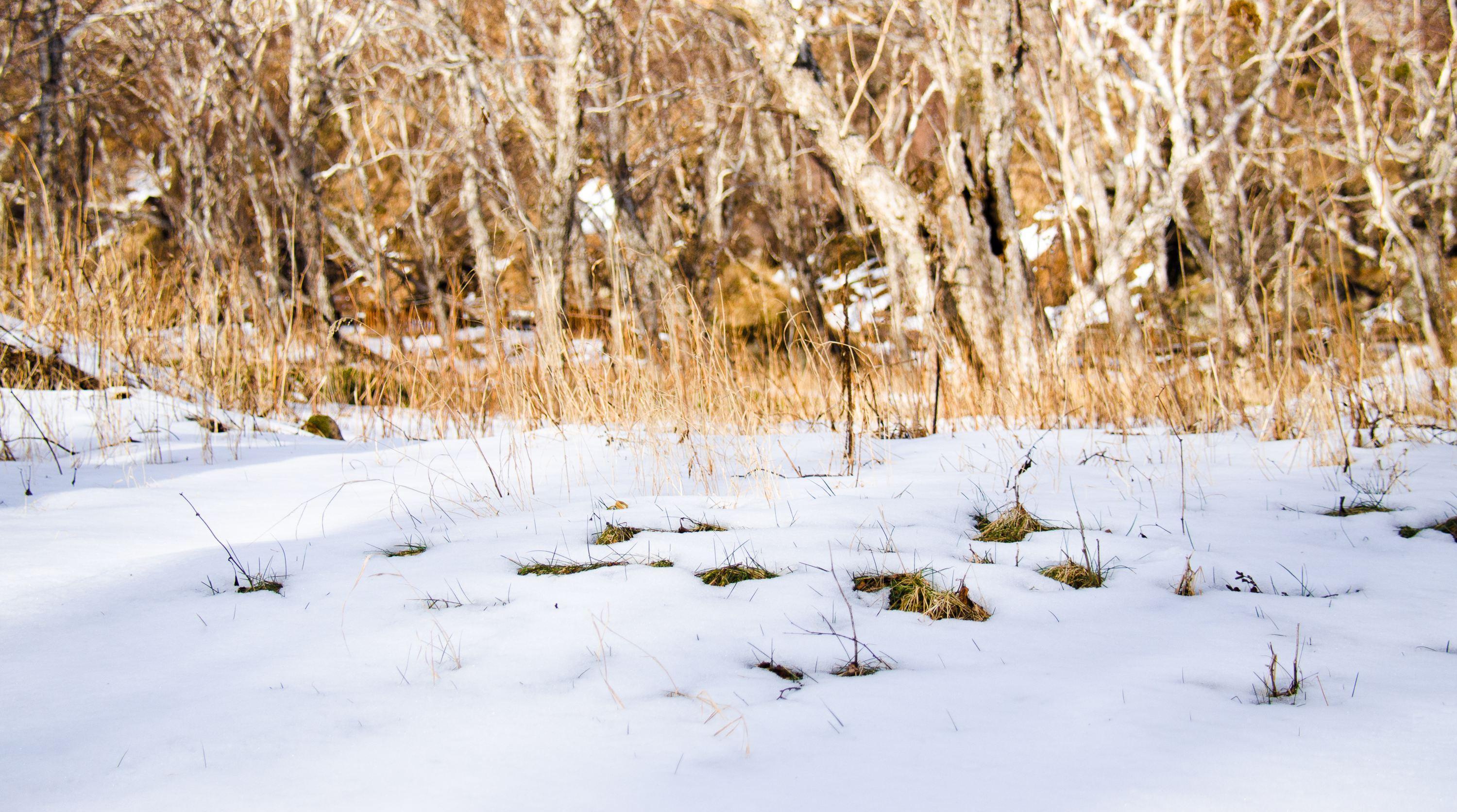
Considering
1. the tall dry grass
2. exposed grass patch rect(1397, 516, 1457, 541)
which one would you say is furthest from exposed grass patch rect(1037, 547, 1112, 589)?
the tall dry grass

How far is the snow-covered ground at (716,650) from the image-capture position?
3.32 feet

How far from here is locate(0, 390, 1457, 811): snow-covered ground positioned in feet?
3.32

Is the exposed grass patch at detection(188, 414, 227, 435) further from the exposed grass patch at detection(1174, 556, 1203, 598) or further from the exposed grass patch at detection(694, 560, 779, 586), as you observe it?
the exposed grass patch at detection(1174, 556, 1203, 598)

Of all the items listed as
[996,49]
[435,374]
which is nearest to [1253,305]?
[996,49]

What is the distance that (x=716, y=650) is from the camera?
1.39 m

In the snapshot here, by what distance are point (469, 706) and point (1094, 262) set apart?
6357 millimetres

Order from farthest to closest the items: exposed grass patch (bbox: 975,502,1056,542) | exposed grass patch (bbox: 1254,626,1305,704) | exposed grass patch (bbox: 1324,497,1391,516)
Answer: exposed grass patch (bbox: 1324,497,1391,516), exposed grass patch (bbox: 975,502,1056,542), exposed grass patch (bbox: 1254,626,1305,704)

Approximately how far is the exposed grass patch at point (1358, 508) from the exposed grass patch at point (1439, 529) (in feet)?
0.37

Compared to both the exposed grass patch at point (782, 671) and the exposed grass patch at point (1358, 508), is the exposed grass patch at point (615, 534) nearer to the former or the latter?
the exposed grass patch at point (782, 671)

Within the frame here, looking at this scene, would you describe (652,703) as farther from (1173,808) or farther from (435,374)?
(435,374)

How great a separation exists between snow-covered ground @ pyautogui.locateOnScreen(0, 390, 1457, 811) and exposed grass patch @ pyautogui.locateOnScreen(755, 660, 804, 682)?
26 millimetres

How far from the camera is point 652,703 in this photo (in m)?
1.21

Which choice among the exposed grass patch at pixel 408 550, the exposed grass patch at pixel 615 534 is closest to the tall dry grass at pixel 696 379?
the exposed grass patch at pixel 615 534

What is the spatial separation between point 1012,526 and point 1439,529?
99cm
